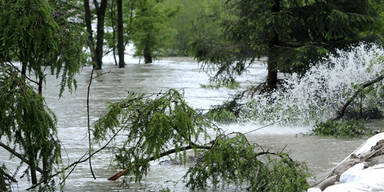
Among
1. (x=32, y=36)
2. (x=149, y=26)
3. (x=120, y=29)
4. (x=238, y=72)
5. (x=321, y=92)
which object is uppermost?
(x=149, y=26)

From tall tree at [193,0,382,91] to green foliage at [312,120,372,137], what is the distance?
2062 mm

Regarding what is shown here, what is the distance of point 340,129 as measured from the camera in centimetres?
1148

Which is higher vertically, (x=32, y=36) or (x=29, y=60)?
(x=32, y=36)

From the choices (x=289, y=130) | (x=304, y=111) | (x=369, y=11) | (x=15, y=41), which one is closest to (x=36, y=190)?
(x=15, y=41)

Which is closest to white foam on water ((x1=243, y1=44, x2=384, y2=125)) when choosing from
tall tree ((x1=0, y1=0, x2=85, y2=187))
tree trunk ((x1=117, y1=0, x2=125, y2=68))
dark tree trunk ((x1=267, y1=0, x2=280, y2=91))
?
dark tree trunk ((x1=267, y1=0, x2=280, y2=91))

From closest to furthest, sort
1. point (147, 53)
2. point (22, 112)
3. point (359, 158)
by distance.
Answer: point (359, 158) → point (22, 112) → point (147, 53)

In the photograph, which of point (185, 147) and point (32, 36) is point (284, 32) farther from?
point (32, 36)

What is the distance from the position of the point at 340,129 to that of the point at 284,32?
3.95 meters

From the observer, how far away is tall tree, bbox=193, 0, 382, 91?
14133mm

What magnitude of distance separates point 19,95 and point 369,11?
416 inches

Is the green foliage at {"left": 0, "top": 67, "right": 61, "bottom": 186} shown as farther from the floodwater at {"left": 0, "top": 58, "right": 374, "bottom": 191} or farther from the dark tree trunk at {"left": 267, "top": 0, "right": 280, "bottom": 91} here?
the dark tree trunk at {"left": 267, "top": 0, "right": 280, "bottom": 91}

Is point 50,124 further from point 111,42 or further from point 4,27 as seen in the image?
point 111,42

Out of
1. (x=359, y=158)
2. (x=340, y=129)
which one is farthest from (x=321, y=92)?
(x=359, y=158)

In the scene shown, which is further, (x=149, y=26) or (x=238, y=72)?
(x=149, y=26)
